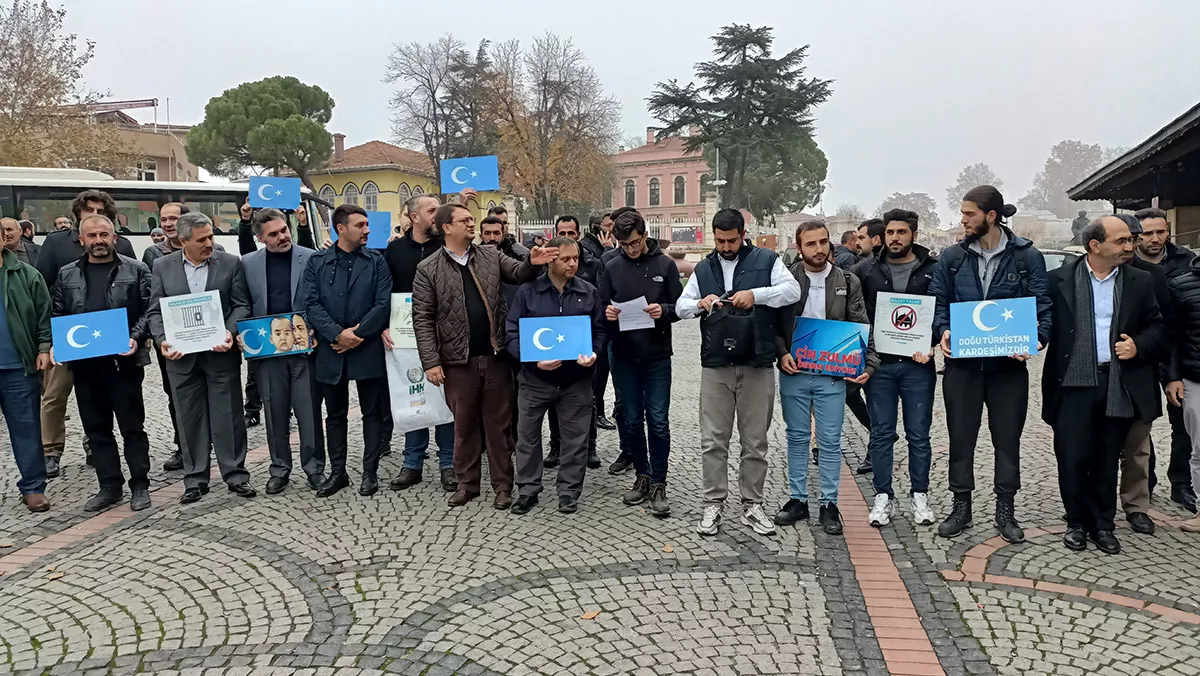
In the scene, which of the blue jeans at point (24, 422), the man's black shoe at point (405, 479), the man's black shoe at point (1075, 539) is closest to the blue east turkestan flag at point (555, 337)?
the man's black shoe at point (405, 479)

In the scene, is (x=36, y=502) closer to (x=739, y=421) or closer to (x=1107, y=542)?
(x=739, y=421)

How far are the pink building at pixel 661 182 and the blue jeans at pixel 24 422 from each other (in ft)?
244

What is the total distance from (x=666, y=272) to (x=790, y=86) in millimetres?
44923

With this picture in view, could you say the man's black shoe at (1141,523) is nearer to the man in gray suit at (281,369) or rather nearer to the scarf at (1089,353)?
the scarf at (1089,353)

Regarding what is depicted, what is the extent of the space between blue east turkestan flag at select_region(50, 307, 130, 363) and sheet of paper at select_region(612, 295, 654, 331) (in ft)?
11.3

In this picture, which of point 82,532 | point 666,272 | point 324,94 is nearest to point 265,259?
point 82,532

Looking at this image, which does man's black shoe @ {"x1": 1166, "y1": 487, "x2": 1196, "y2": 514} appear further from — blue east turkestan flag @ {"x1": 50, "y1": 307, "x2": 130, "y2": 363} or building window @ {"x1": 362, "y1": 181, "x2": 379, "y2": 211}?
building window @ {"x1": 362, "y1": 181, "x2": 379, "y2": 211}

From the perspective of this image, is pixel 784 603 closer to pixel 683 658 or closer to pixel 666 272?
pixel 683 658

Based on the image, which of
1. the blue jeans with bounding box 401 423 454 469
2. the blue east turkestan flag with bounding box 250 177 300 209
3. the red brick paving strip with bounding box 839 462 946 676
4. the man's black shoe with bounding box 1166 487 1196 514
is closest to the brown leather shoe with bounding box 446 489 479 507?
the blue jeans with bounding box 401 423 454 469

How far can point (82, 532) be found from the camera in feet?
17.5

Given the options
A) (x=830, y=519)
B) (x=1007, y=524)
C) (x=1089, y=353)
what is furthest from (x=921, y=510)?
(x=1089, y=353)

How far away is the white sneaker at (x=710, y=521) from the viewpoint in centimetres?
511

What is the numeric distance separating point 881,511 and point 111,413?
548cm

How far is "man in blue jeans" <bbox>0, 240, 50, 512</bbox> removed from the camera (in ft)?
18.4
